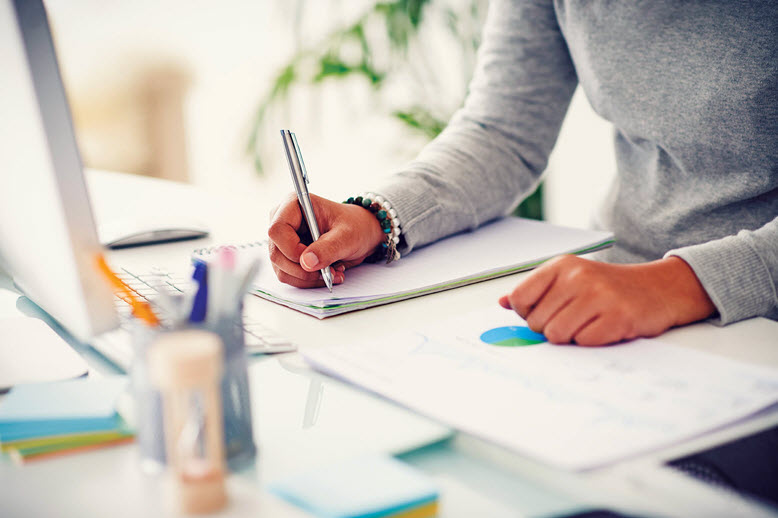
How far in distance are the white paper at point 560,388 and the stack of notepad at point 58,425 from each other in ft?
0.50

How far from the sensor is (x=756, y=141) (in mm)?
785

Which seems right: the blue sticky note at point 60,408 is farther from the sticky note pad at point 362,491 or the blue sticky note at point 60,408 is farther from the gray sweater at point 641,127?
the gray sweater at point 641,127

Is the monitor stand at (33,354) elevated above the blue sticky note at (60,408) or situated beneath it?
situated beneath

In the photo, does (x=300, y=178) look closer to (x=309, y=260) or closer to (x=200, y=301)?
(x=309, y=260)

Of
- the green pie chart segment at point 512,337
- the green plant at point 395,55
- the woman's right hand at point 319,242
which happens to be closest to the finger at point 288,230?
the woman's right hand at point 319,242

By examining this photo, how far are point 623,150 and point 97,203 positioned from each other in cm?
87

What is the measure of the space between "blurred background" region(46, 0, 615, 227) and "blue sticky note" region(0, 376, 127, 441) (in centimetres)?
164

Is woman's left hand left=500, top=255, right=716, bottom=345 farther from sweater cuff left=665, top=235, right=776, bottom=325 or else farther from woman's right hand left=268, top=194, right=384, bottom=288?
woman's right hand left=268, top=194, right=384, bottom=288

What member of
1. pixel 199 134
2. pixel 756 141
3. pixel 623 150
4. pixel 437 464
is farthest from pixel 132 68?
pixel 437 464

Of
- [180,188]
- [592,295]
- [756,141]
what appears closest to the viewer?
[592,295]

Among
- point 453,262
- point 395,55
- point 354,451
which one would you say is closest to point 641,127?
point 453,262

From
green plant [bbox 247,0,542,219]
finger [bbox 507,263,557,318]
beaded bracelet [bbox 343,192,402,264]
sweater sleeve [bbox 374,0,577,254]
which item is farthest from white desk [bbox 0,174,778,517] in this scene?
green plant [bbox 247,0,542,219]

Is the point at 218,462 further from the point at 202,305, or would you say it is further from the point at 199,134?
the point at 199,134

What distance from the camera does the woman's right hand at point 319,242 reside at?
70 cm
